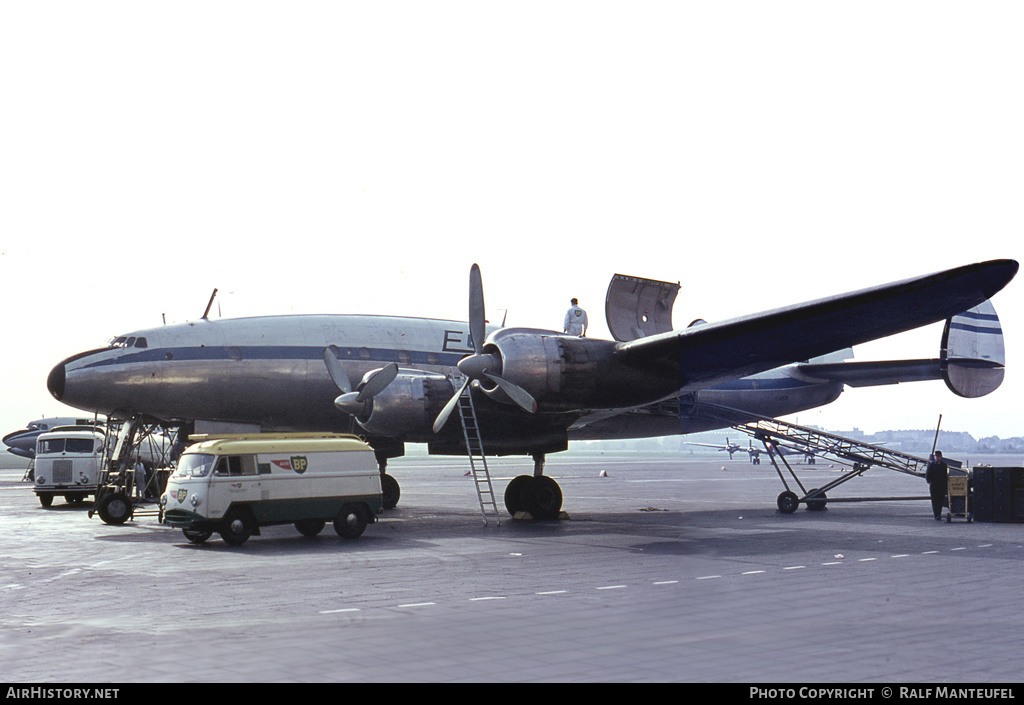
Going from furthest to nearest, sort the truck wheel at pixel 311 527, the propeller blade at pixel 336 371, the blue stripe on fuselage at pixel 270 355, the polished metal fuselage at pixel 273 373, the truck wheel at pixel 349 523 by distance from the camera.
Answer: the propeller blade at pixel 336 371
the blue stripe on fuselage at pixel 270 355
the polished metal fuselage at pixel 273 373
the truck wheel at pixel 311 527
the truck wheel at pixel 349 523

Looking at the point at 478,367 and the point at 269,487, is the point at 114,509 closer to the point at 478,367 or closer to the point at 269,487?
the point at 269,487

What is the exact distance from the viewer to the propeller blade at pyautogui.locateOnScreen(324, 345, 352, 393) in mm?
25109

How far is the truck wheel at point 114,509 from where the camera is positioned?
24703 mm

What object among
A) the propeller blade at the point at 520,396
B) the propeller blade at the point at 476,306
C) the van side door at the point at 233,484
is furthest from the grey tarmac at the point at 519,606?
the propeller blade at the point at 476,306

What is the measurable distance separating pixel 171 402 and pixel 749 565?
16625 millimetres

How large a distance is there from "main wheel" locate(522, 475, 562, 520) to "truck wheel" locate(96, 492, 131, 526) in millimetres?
10746

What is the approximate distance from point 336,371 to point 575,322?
6.67m

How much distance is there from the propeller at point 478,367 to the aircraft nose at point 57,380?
33.5 ft

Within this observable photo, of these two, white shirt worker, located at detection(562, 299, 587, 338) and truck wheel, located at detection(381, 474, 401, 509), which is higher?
white shirt worker, located at detection(562, 299, 587, 338)

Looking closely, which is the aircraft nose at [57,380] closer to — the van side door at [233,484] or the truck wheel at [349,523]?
the van side door at [233,484]

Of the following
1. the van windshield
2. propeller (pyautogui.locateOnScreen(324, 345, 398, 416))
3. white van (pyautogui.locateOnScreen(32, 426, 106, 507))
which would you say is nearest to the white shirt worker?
propeller (pyautogui.locateOnScreen(324, 345, 398, 416))

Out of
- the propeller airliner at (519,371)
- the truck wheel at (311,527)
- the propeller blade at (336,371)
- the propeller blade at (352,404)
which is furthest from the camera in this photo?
the propeller blade at (336,371)

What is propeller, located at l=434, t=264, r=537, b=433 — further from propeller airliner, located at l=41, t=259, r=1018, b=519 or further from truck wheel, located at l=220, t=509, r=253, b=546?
truck wheel, located at l=220, t=509, r=253, b=546
